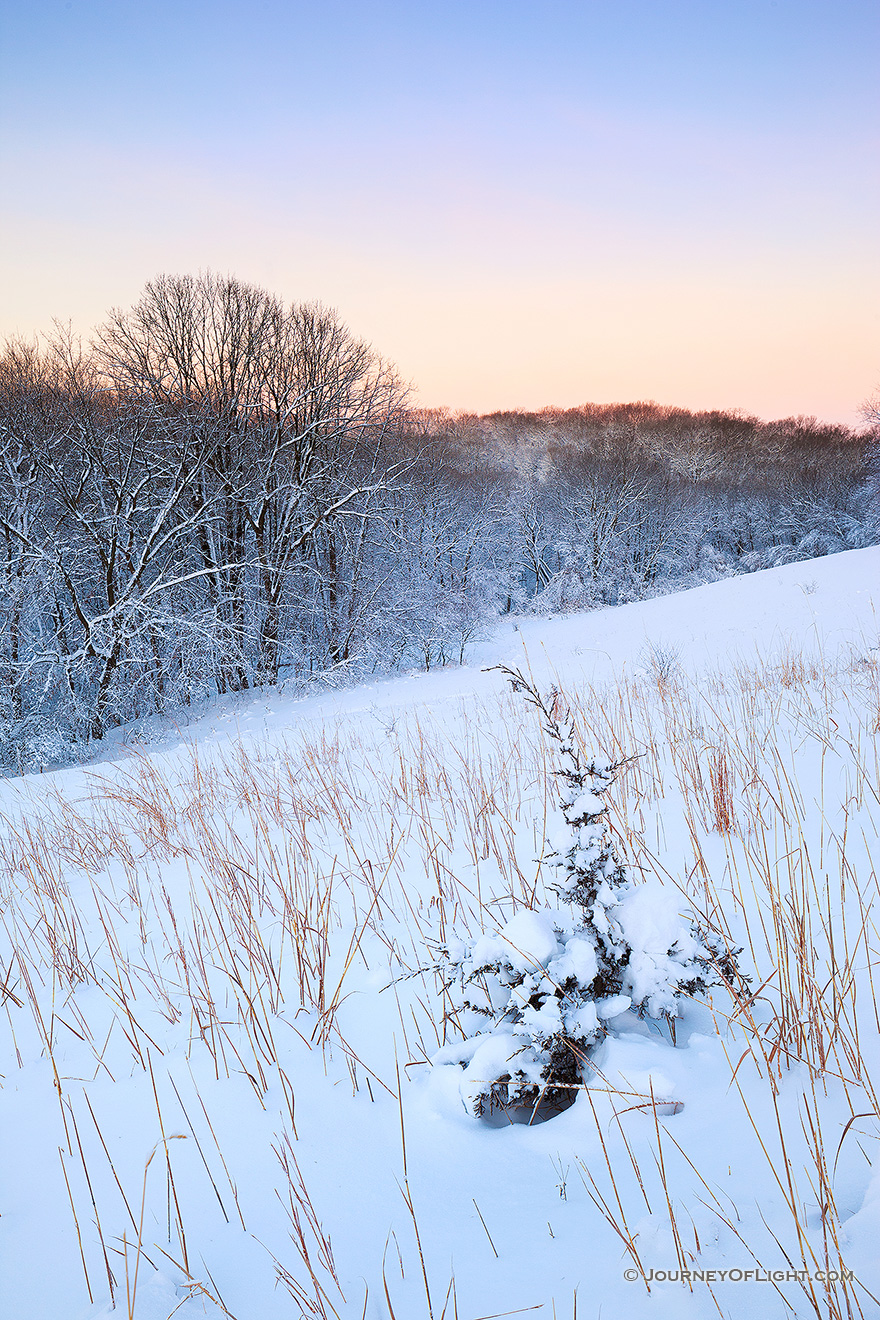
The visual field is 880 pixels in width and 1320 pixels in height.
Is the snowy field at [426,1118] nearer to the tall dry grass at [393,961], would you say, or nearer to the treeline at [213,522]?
the tall dry grass at [393,961]

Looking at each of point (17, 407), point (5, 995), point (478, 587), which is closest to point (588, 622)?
point (478, 587)

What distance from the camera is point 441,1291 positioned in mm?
958

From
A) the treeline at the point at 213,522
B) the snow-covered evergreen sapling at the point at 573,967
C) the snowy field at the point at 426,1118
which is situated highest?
the treeline at the point at 213,522

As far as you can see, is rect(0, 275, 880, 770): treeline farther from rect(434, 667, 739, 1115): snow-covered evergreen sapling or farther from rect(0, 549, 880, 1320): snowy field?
rect(434, 667, 739, 1115): snow-covered evergreen sapling

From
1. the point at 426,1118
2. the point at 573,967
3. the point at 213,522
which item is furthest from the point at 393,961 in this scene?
the point at 213,522

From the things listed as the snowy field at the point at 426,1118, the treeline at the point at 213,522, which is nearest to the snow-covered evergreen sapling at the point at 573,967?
the snowy field at the point at 426,1118

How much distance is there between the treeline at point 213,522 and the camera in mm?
14016

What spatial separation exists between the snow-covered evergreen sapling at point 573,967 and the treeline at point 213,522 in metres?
13.6

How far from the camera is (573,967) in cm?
131

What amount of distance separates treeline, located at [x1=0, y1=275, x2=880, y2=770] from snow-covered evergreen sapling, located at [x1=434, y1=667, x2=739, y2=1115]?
13.6 metres

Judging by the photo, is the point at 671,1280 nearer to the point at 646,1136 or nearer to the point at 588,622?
the point at 646,1136

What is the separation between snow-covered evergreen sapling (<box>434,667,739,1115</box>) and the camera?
126cm

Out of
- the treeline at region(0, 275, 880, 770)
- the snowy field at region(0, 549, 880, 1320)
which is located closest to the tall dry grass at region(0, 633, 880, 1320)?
the snowy field at region(0, 549, 880, 1320)

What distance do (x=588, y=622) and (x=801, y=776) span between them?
20.0 metres
